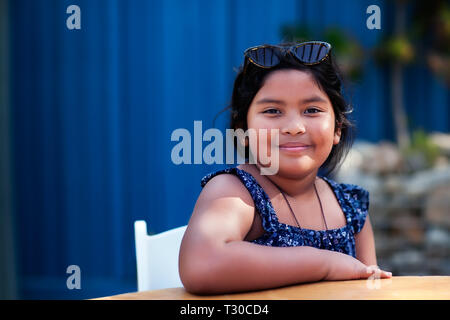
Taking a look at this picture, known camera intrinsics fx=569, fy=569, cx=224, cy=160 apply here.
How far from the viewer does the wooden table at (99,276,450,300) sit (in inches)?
47.8

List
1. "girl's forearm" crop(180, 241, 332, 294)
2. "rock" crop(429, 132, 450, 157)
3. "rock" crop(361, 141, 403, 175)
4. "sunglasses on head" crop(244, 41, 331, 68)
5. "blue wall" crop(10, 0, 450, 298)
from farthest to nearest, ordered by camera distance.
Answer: "rock" crop(429, 132, 450, 157) < "rock" crop(361, 141, 403, 175) < "blue wall" crop(10, 0, 450, 298) < "sunglasses on head" crop(244, 41, 331, 68) < "girl's forearm" crop(180, 241, 332, 294)

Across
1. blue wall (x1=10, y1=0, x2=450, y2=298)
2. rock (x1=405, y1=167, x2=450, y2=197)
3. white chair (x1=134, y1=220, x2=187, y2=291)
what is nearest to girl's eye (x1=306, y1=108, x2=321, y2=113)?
white chair (x1=134, y1=220, x2=187, y2=291)

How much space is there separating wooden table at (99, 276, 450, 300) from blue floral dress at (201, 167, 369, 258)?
22 cm

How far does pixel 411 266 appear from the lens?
465 cm

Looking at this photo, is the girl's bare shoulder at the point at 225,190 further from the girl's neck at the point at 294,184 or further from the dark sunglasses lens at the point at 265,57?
the dark sunglasses lens at the point at 265,57

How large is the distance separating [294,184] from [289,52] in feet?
1.22

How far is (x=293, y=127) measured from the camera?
1.48m

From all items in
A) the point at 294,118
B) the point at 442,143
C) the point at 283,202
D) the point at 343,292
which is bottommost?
the point at 442,143

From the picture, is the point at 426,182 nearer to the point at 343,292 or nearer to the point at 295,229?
the point at 295,229

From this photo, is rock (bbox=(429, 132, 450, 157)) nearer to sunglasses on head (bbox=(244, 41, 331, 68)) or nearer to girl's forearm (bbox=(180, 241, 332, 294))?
sunglasses on head (bbox=(244, 41, 331, 68))

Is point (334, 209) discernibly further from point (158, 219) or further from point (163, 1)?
point (163, 1)

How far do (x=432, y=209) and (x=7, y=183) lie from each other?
11.3ft

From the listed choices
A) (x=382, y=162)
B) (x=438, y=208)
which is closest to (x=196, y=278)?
(x=438, y=208)
